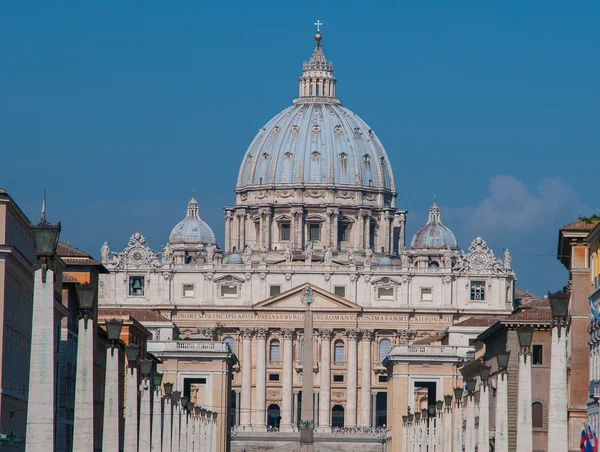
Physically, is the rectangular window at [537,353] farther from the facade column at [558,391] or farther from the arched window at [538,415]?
the facade column at [558,391]

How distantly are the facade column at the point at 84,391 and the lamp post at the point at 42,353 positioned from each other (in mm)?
5834

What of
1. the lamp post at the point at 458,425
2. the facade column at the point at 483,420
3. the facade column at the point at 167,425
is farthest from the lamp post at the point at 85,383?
the lamp post at the point at 458,425

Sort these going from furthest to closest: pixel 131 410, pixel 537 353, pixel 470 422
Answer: pixel 537 353, pixel 470 422, pixel 131 410

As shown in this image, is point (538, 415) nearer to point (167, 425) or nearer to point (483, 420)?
point (167, 425)

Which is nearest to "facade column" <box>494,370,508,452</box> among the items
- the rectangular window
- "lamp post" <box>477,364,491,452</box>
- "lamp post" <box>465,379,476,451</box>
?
"lamp post" <box>477,364,491,452</box>

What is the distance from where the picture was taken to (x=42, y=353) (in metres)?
39.5

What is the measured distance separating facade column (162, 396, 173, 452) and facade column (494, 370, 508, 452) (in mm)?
26477

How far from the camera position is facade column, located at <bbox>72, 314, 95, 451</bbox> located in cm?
4584

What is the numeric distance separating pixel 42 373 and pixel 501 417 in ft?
60.2

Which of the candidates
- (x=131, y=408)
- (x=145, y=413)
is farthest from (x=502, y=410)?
(x=145, y=413)

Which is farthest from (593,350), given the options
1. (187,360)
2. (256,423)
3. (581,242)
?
(256,423)

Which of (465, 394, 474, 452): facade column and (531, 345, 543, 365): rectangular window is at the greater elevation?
(531, 345, 543, 365): rectangular window

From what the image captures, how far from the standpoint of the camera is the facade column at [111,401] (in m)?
52.6

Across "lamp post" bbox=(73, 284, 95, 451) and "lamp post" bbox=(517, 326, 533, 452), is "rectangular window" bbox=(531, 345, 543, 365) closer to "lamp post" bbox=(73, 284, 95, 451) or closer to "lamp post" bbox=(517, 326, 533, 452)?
"lamp post" bbox=(517, 326, 533, 452)
